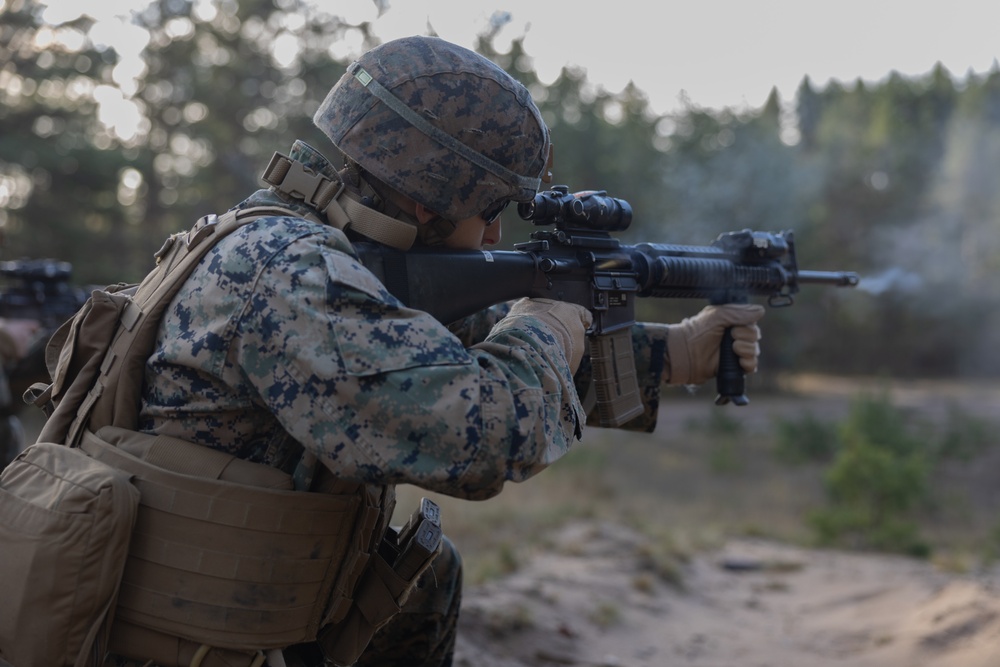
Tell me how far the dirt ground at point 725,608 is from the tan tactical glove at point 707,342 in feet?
7.06

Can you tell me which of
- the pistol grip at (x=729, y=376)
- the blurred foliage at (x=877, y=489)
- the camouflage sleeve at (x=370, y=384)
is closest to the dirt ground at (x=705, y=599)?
the blurred foliage at (x=877, y=489)

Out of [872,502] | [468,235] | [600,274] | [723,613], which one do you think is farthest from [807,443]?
[468,235]

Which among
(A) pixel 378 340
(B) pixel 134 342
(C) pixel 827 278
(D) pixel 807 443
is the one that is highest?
(C) pixel 827 278

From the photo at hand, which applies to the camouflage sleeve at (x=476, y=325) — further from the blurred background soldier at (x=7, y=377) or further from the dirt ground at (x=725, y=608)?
the blurred background soldier at (x=7, y=377)

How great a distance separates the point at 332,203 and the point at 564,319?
0.76 m

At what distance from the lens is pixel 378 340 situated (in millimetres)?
2141

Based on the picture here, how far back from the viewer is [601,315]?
3340 mm

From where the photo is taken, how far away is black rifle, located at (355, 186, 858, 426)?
2691mm

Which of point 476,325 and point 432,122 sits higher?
point 432,122

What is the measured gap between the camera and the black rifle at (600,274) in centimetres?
269

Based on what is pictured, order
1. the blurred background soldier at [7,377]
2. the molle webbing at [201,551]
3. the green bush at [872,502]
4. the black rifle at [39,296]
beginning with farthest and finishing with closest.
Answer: the green bush at [872,502]
the black rifle at [39,296]
the blurred background soldier at [7,377]
the molle webbing at [201,551]

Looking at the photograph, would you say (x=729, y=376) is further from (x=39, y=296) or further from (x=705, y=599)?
(x=39, y=296)

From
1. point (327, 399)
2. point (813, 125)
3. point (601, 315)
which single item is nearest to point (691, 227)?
point (601, 315)

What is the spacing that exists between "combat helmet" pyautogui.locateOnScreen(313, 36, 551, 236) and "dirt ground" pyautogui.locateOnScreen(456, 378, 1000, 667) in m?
3.14
